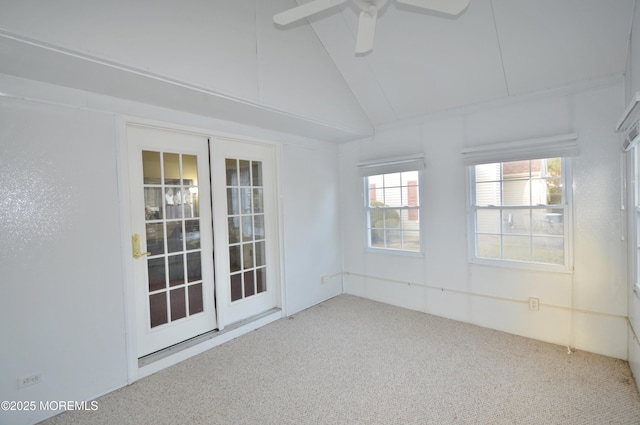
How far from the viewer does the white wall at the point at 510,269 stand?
110 inches

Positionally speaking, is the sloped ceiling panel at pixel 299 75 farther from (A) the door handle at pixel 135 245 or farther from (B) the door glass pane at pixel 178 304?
(B) the door glass pane at pixel 178 304

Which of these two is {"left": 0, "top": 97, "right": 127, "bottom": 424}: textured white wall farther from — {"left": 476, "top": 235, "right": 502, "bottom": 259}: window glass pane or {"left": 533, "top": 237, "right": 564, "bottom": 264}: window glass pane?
{"left": 533, "top": 237, "right": 564, "bottom": 264}: window glass pane

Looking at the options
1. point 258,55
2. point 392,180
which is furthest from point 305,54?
point 392,180

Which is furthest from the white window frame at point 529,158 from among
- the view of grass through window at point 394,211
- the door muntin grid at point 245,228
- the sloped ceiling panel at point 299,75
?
the door muntin grid at point 245,228

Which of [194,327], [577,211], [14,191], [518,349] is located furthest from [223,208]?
[577,211]

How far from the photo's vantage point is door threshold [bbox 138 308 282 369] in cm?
283

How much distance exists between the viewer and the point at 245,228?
12.2 feet

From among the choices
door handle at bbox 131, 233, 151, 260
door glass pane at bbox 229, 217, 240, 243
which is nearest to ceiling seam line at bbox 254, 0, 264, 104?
door glass pane at bbox 229, 217, 240, 243

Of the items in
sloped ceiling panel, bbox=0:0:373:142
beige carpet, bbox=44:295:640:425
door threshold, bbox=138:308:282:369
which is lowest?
beige carpet, bbox=44:295:640:425

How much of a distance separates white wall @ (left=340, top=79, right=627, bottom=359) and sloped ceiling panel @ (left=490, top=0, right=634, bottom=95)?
0.64 ft

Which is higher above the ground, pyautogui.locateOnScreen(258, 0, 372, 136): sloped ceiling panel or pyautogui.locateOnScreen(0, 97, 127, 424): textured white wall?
pyautogui.locateOnScreen(258, 0, 372, 136): sloped ceiling panel

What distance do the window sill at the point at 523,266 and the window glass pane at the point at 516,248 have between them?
6cm

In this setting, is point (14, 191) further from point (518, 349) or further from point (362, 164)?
point (518, 349)

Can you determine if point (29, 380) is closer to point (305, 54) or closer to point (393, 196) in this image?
point (305, 54)
